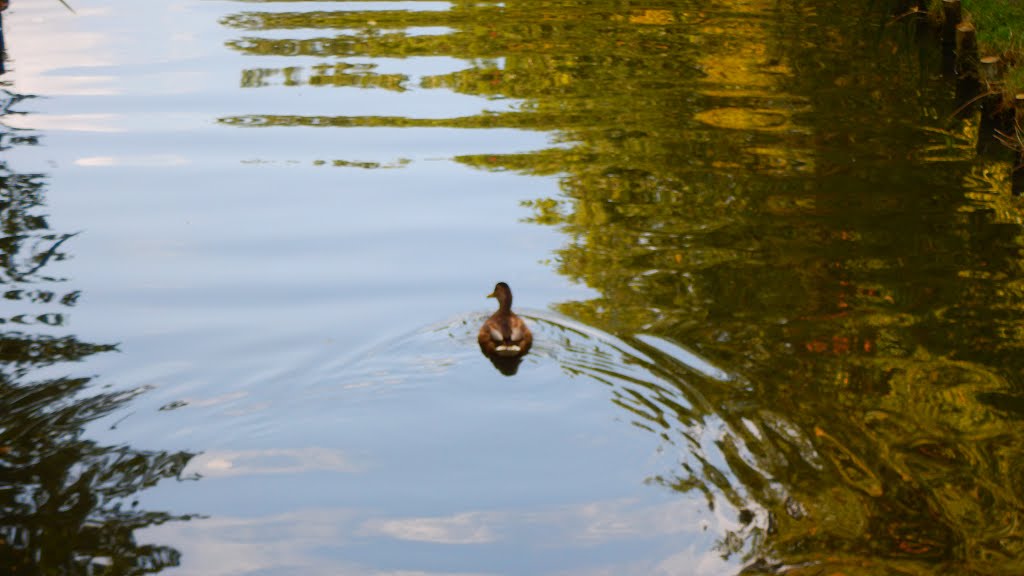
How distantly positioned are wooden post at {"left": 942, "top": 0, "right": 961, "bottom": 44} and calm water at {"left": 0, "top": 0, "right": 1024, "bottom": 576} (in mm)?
576

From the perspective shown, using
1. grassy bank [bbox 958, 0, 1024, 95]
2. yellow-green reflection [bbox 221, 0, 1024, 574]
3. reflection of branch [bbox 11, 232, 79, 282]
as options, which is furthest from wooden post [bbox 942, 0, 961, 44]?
reflection of branch [bbox 11, 232, 79, 282]

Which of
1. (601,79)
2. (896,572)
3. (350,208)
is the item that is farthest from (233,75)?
(896,572)

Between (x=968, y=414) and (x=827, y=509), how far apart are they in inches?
66.6

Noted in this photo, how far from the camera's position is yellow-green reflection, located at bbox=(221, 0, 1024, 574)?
759cm

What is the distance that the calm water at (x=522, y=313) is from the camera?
7.46 meters

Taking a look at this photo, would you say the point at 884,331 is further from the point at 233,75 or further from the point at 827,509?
the point at 233,75

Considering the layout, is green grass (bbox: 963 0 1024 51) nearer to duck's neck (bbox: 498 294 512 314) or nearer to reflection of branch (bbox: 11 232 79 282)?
duck's neck (bbox: 498 294 512 314)

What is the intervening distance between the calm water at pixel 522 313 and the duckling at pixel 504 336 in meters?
0.15

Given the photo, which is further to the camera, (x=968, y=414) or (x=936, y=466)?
(x=968, y=414)

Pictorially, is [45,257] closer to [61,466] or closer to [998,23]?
[61,466]

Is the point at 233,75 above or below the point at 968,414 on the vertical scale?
above

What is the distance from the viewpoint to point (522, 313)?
411 inches

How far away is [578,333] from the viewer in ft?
32.4

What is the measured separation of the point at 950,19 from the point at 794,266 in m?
7.56
